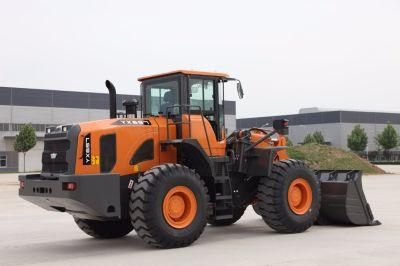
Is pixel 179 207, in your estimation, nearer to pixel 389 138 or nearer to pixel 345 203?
pixel 345 203

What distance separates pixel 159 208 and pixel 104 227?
2.24 m

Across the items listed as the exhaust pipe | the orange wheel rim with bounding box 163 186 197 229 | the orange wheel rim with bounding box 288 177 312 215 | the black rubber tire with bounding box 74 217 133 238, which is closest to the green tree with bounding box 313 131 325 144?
the orange wheel rim with bounding box 288 177 312 215

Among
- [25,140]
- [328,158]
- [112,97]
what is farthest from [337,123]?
[112,97]

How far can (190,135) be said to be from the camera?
10328mm

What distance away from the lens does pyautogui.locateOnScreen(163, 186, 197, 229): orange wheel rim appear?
948 cm

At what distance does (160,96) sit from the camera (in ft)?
36.0

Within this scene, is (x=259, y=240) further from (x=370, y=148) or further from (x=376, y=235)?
(x=370, y=148)

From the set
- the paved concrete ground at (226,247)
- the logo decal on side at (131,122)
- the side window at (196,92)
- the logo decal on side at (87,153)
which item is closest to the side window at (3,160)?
the paved concrete ground at (226,247)

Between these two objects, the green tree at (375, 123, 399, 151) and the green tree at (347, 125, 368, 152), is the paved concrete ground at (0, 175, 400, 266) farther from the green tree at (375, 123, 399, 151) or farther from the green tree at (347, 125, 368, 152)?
the green tree at (375, 123, 399, 151)

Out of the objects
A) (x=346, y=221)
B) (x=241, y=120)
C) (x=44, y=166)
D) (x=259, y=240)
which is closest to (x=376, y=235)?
(x=346, y=221)

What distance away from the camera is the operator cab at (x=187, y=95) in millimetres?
10586

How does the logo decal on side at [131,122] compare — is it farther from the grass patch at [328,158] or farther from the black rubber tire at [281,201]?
the grass patch at [328,158]

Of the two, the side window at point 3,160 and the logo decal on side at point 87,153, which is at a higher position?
the logo decal on side at point 87,153

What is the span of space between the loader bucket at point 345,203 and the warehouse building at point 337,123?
82953 mm
